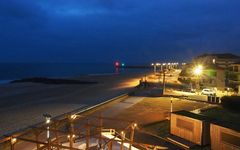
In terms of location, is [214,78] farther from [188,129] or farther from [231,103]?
[188,129]

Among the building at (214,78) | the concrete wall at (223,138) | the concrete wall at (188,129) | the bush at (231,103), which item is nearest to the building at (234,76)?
the building at (214,78)

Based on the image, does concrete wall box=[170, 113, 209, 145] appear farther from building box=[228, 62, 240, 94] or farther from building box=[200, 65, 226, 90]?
building box=[200, 65, 226, 90]

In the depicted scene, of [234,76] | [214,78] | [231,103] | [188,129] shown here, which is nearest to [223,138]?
→ [188,129]

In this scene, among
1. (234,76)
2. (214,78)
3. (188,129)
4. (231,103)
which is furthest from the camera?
(214,78)

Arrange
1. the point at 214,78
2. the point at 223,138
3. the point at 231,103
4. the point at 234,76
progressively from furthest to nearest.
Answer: the point at 214,78, the point at 234,76, the point at 231,103, the point at 223,138

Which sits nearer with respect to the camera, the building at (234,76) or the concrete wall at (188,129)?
the concrete wall at (188,129)

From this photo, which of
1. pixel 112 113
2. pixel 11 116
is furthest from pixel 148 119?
pixel 11 116

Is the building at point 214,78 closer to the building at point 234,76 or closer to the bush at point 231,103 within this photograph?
the building at point 234,76

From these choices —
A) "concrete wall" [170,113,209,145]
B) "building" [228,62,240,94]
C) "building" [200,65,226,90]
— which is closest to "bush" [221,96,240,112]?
"concrete wall" [170,113,209,145]

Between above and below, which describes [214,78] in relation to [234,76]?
below

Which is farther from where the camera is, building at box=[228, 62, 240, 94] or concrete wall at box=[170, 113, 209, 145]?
building at box=[228, 62, 240, 94]

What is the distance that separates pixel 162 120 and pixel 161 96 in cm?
1597

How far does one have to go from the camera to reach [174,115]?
18.7 meters

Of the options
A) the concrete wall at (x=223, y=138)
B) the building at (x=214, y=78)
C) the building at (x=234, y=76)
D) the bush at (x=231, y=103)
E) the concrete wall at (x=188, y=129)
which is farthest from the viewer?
the building at (x=214, y=78)
